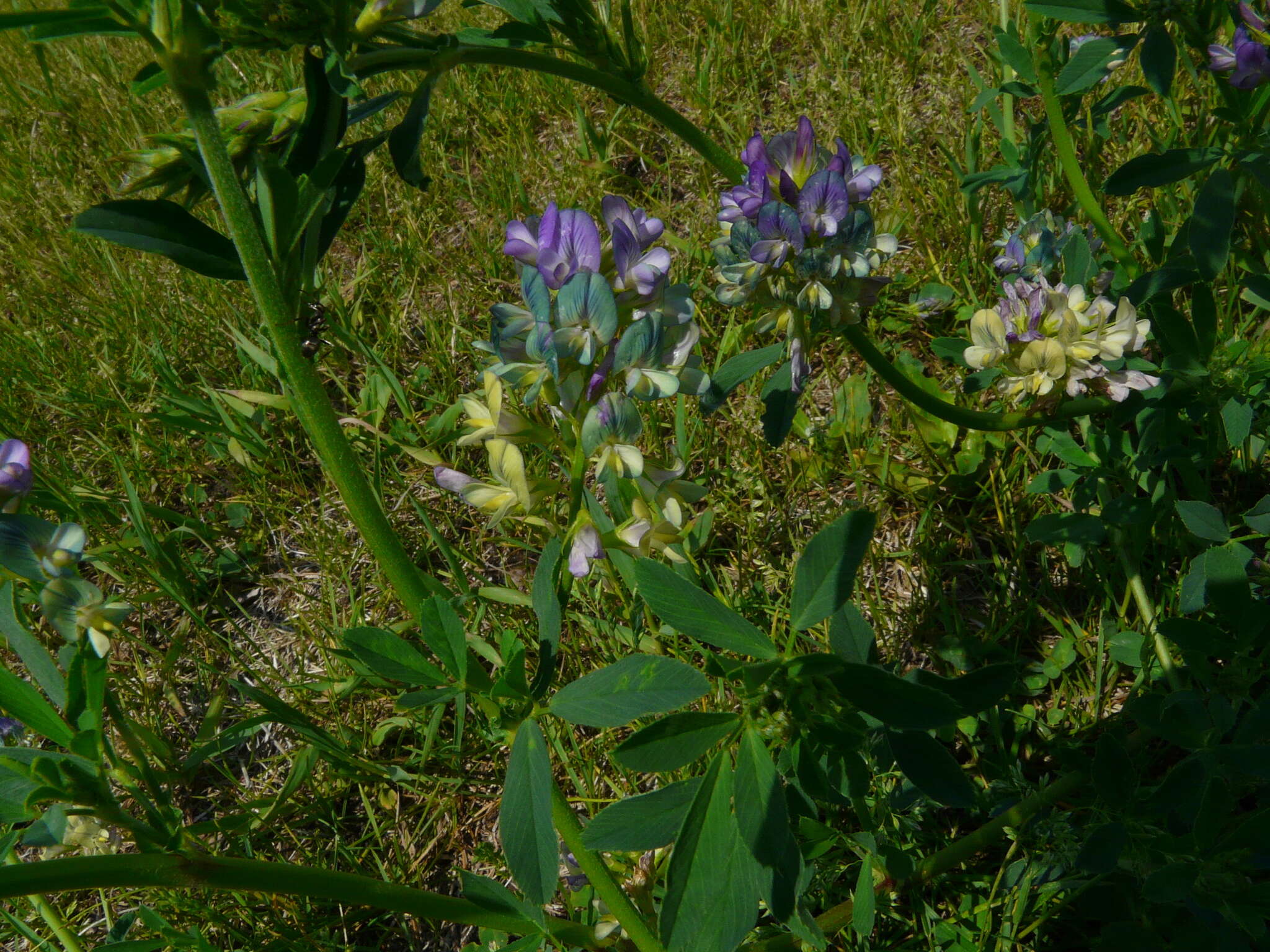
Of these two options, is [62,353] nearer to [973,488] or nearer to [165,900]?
[165,900]

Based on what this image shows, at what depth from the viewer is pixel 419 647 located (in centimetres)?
208

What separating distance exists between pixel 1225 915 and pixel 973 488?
105cm

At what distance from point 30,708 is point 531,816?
58 centimetres

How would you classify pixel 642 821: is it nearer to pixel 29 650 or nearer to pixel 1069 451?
pixel 29 650

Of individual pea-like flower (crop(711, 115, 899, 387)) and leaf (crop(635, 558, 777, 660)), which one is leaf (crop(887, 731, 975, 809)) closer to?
leaf (crop(635, 558, 777, 660))

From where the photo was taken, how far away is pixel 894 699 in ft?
3.53

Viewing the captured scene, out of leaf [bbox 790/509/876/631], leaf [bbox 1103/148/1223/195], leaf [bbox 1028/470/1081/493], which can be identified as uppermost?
leaf [bbox 1103/148/1223/195]

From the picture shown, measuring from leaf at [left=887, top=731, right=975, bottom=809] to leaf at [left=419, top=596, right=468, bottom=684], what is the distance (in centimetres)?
56

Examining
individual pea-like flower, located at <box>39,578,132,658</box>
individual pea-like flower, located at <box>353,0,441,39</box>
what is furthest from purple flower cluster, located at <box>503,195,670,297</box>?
individual pea-like flower, located at <box>39,578,132,658</box>

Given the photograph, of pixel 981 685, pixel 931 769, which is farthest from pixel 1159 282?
pixel 931 769

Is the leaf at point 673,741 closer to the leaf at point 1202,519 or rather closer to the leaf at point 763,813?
the leaf at point 763,813

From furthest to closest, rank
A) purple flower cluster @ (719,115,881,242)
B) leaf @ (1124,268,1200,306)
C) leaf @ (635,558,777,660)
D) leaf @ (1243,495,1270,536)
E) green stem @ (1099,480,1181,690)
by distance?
green stem @ (1099,480,1181,690) → leaf @ (1124,268,1200,306) → leaf @ (1243,495,1270,536) → purple flower cluster @ (719,115,881,242) → leaf @ (635,558,777,660)

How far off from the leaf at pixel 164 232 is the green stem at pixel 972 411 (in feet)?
3.06

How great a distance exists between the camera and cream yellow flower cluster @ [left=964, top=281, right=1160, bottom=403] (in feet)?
5.01
